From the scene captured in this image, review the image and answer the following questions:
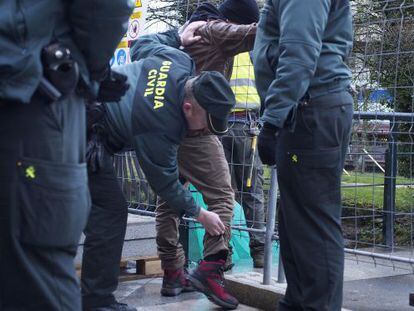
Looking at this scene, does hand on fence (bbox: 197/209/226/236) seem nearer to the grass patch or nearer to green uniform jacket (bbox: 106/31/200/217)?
green uniform jacket (bbox: 106/31/200/217)

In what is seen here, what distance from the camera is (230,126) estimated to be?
5.81 m

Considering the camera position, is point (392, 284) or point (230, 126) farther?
point (230, 126)

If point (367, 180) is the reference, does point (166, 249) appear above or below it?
below

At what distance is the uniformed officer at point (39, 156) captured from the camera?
2111 mm

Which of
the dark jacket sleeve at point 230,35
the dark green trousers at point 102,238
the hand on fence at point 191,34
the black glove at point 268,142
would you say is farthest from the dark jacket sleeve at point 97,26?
the hand on fence at point 191,34

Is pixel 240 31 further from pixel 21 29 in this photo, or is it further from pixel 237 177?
pixel 21 29

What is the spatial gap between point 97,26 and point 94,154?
176cm

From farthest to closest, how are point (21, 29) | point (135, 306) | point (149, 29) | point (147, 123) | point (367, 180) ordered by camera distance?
point (149, 29) < point (367, 180) < point (135, 306) < point (147, 123) < point (21, 29)

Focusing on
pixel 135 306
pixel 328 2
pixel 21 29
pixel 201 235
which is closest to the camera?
pixel 21 29

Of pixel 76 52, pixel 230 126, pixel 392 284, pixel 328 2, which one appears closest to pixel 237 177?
pixel 230 126

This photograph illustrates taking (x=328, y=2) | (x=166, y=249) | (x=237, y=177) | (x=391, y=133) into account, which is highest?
(x=328, y=2)

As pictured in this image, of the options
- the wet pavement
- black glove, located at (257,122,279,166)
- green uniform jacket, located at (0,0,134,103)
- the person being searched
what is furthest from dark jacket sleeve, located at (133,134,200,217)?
green uniform jacket, located at (0,0,134,103)

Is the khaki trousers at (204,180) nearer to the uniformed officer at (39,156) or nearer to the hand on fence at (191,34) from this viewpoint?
the hand on fence at (191,34)

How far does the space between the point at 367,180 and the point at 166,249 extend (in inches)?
63.6
